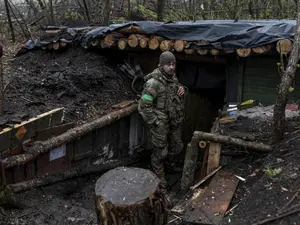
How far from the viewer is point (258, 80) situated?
7.71 m

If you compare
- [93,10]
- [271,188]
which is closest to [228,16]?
[93,10]

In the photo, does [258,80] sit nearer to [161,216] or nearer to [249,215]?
[249,215]

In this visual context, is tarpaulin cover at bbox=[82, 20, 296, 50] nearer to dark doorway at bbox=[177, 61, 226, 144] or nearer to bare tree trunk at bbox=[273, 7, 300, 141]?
dark doorway at bbox=[177, 61, 226, 144]

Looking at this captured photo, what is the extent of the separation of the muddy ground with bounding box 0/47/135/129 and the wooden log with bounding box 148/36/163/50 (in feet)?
4.25

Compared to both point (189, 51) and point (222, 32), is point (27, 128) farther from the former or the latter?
point (222, 32)

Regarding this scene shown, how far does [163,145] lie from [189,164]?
1651 millimetres

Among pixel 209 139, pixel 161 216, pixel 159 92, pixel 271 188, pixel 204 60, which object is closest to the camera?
pixel 161 216

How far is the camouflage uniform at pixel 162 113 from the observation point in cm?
667

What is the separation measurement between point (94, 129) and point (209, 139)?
2609 mm

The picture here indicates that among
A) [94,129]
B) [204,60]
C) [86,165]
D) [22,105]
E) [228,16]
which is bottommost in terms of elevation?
A: [86,165]

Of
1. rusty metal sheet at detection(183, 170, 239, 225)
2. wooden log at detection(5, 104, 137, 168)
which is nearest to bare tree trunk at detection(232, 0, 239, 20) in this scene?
wooden log at detection(5, 104, 137, 168)

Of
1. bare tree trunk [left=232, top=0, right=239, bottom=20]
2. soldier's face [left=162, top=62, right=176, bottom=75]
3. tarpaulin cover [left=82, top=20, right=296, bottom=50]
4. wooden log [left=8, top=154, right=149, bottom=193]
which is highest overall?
bare tree trunk [left=232, top=0, right=239, bottom=20]

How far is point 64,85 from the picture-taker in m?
7.91

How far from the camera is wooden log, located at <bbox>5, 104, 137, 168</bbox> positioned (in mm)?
5375
